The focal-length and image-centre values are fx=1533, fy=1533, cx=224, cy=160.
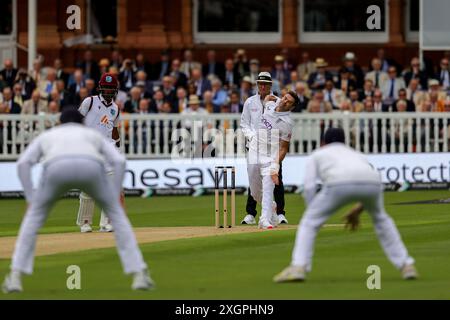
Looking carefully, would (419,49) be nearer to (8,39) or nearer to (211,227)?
(8,39)

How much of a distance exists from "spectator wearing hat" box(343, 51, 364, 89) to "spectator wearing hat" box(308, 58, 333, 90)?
491 millimetres

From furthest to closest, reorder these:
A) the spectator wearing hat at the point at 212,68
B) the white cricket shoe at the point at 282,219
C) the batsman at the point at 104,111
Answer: the spectator wearing hat at the point at 212,68, the white cricket shoe at the point at 282,219, the batsman at the point at 104,111

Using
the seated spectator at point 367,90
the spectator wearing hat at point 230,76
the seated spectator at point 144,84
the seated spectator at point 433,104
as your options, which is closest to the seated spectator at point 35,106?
the seated spectator at point 144,84

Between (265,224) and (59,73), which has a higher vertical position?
(59,73)

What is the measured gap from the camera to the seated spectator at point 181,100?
110ft

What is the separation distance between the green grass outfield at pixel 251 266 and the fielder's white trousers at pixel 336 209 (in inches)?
16.5

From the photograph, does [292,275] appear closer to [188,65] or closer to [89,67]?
[188,65]

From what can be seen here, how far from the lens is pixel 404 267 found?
1531cm

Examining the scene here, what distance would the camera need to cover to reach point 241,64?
3606cm

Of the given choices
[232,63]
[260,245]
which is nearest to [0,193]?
[232,63]

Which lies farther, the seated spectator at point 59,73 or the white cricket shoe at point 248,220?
the seated spectator at point 59,73

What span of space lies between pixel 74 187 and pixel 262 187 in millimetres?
7856

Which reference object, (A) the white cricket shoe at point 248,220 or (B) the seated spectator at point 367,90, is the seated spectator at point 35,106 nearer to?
(B) the seated spectator at point 367,90

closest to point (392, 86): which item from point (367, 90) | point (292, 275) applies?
point (367, 90)
